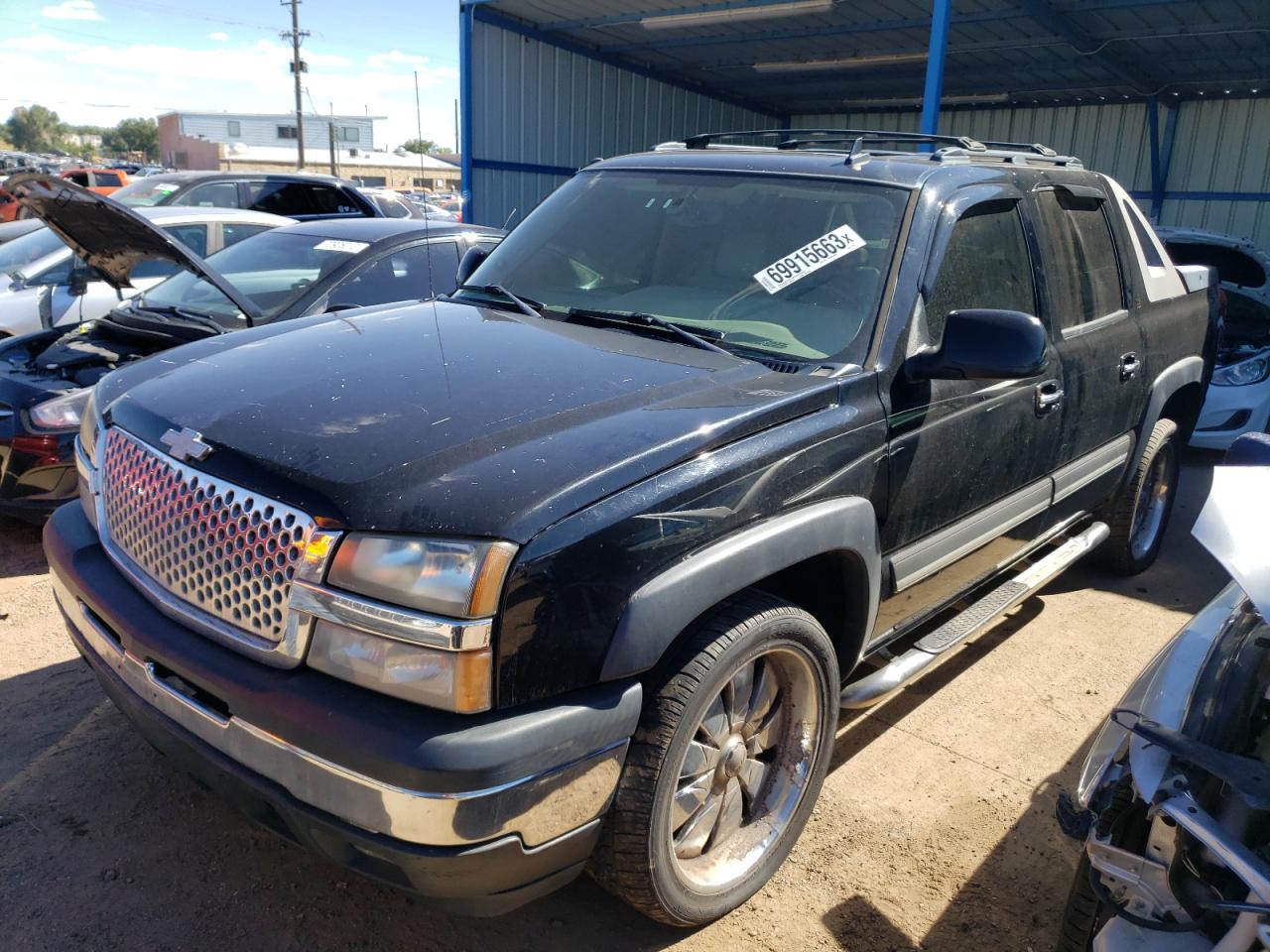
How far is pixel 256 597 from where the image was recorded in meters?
2.10

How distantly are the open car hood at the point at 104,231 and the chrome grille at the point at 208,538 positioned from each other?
236 centimetres

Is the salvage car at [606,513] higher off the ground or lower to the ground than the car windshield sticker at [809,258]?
lower

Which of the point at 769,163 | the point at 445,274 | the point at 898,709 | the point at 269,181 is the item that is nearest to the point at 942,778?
the point at 898,709

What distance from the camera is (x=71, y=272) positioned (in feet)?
21.4

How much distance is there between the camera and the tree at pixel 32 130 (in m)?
99.7

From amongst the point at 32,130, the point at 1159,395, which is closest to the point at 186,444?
the point at 1159,395

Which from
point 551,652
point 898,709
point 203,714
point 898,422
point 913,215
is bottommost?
point 898,709

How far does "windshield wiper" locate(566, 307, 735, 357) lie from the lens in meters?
2.94

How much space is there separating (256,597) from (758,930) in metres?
1.56

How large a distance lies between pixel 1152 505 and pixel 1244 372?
278 centimetres

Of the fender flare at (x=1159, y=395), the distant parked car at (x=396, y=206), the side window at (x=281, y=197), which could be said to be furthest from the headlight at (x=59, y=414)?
the distant parked car at (x=396, y=206)

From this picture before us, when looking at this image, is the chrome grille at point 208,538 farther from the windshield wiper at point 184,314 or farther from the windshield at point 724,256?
the windshield wiper at point 184,314

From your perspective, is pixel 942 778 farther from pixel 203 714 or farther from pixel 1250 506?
pixel 203 714

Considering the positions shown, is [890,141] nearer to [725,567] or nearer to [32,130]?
[725,567]
